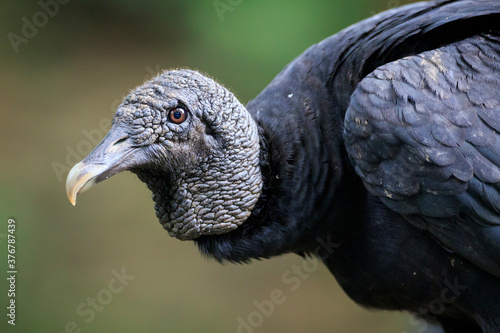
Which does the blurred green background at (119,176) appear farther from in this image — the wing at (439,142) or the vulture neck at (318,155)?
the wing at (439,142)

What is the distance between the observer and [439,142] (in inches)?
95.3

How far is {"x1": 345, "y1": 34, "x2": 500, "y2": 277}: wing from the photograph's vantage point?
7.95 ft

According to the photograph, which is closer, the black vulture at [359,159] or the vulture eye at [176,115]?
the black vulture at [359,159]

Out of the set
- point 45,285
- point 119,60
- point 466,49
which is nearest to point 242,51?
point 119,60

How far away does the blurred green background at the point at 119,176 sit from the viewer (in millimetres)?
5438

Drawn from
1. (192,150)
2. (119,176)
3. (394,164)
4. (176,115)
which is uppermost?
(176,115)

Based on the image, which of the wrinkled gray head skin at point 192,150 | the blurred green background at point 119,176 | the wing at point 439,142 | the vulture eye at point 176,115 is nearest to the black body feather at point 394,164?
the wing at point 439,142

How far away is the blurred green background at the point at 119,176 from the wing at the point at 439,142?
290 cm

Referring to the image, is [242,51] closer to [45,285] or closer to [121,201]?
[121,201]

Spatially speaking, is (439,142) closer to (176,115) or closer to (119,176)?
(176,115)

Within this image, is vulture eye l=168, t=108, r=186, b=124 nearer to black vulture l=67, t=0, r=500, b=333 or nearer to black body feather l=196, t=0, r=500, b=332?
black vulture l=67, t=0, r=500, b=333

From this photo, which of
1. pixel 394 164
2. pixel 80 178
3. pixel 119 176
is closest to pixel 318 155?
pixel 394 164

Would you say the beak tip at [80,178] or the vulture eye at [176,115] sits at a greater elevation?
the beak tip at [80,178]

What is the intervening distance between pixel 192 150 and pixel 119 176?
3.64 metres
